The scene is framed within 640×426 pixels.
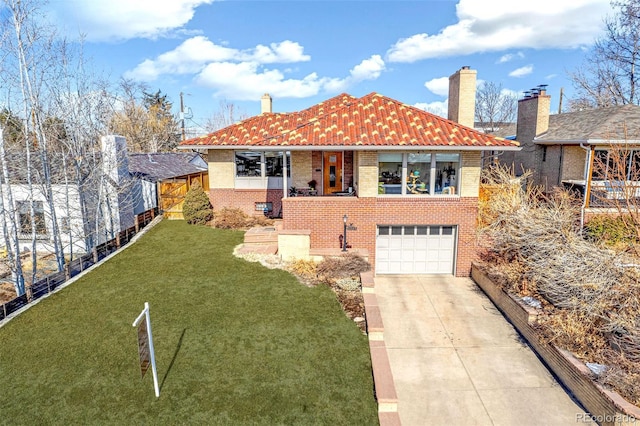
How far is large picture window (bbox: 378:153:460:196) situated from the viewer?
1320 cm

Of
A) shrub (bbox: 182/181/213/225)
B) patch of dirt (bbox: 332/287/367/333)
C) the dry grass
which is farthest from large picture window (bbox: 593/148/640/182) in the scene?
shrub (bbox: 182/181/213/225)

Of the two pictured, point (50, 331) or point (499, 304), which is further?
point (499, 304)

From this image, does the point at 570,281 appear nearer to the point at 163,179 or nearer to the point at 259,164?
the point at 259,164

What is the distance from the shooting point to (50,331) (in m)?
8.71

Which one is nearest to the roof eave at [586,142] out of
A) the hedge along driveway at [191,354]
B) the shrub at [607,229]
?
the shrub at [607,229]

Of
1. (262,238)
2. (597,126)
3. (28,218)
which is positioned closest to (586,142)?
(597,126)

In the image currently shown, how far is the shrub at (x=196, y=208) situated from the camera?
57.9ft

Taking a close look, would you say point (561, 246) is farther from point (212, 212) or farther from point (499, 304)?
point (212, 212)

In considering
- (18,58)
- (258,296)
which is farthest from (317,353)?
(18,58)

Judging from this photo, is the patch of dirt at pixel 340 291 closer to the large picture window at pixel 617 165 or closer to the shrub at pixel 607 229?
the large picture window at pixel 617 165

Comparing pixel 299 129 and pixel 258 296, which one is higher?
pixel 299 129

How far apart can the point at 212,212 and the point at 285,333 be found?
35.2 ft

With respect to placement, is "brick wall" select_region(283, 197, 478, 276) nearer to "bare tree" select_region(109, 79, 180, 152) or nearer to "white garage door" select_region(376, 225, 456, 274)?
"white garage door" select_region(376, 225, 456, 274)

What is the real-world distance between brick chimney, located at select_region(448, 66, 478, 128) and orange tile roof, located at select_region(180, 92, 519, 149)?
5.37 feet
